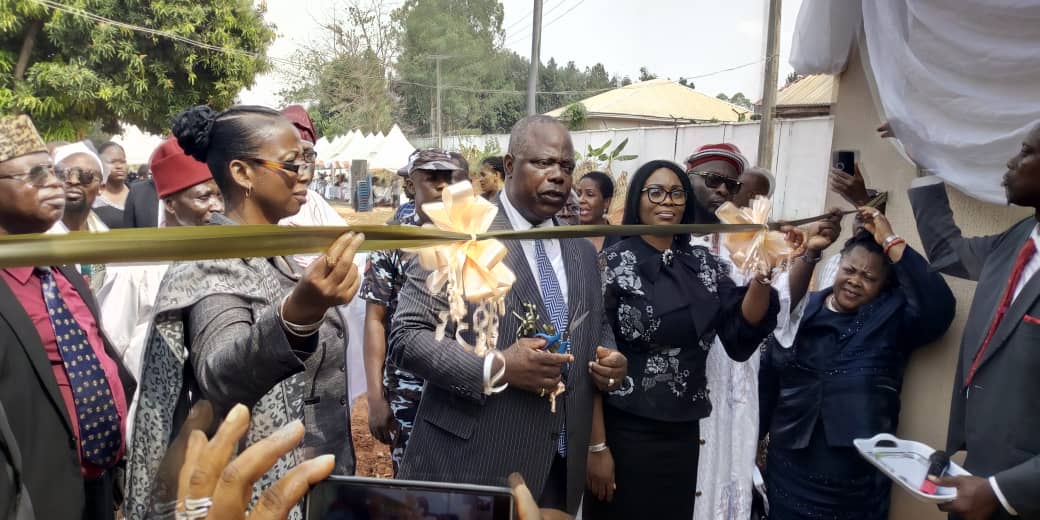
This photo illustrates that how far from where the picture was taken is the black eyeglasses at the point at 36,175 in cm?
190

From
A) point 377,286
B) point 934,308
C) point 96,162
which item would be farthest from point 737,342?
point 96,162

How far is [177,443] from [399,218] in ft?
9.27

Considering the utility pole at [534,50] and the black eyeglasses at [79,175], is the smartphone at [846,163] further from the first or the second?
the utility pole at [534,50]

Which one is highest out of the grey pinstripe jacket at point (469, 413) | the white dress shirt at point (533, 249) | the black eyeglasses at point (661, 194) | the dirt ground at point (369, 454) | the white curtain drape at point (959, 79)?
the white curtain drape at point (959, 79)

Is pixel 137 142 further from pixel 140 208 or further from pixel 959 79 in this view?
pixel 959 79

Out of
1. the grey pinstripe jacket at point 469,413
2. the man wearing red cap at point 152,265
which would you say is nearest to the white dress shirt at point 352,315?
the man wearing red cap at point 152,265

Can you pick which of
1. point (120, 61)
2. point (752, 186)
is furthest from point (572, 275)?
point (120, 61)

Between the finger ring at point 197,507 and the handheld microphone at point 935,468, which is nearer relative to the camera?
the finger ring at point 197,507

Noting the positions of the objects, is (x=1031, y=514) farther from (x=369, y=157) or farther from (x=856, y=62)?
(x=369, y=157)

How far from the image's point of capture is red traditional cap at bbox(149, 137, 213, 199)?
3070 mm

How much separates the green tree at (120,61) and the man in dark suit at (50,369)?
10.0 meters

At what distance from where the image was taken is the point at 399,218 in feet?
13.9

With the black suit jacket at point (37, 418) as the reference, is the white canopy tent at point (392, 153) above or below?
above

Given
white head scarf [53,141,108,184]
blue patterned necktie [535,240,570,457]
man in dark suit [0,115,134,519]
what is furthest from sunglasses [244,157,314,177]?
white head scarf [53,141,108,184]
